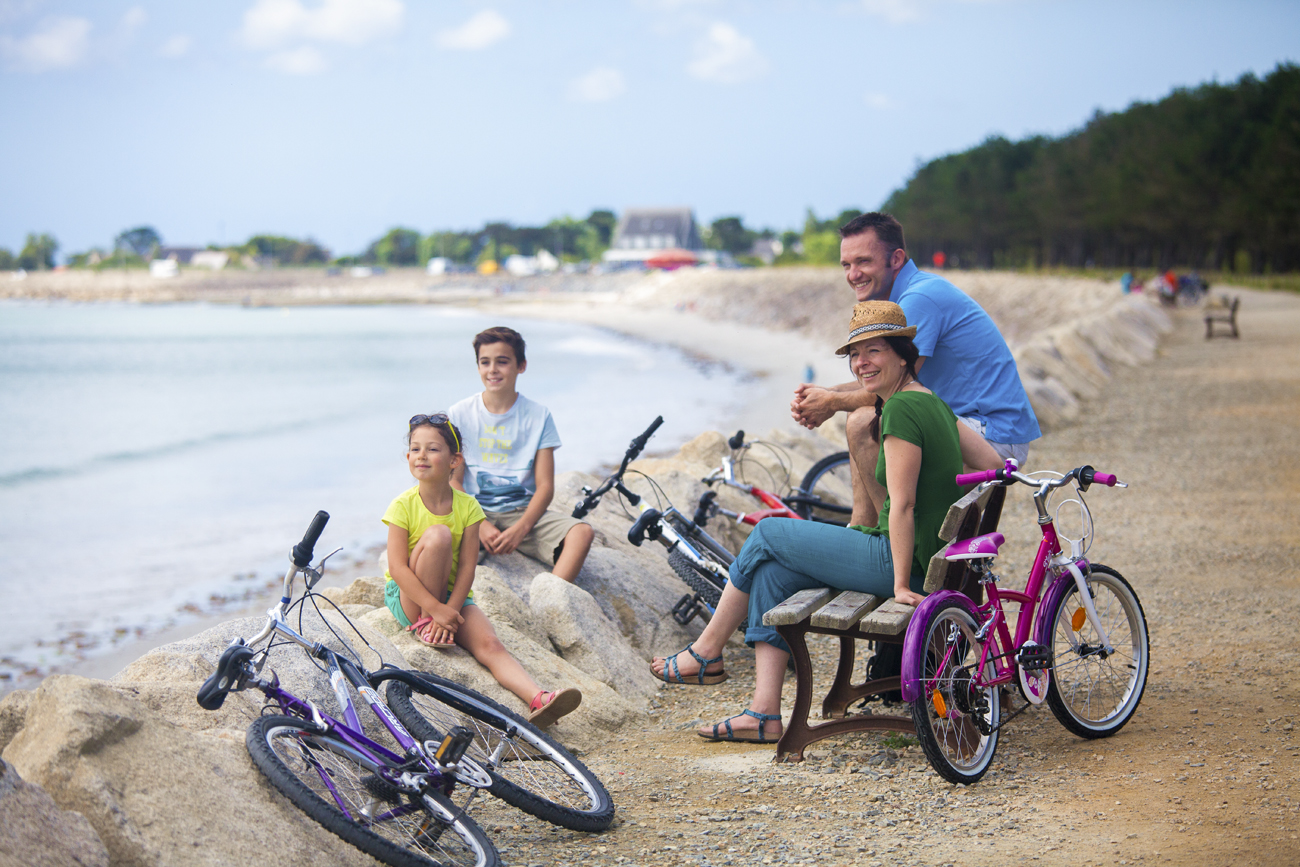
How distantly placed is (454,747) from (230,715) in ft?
3.06

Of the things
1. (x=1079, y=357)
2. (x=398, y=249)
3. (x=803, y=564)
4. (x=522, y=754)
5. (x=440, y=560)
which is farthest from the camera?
(x=398, y=249)

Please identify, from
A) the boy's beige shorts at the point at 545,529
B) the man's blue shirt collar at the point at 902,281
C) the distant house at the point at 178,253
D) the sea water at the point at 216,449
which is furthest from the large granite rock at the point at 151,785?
the distant house at the point at 178,253

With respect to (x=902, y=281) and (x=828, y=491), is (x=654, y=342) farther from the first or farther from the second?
(x=902, y=281)

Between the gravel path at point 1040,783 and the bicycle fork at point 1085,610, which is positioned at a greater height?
the bicycle fork at point 1085,610

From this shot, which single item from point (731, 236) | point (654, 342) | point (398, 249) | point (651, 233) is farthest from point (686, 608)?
point (398, 249)

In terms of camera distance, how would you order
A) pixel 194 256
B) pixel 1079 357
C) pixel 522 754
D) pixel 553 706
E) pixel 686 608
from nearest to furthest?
pixel 522 754
pixel 553 706
pixel 686 608
pixel 1079 357
pixel 194 256

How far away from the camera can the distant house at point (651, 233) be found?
12750cm

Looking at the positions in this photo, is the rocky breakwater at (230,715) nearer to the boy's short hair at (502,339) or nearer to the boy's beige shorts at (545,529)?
the boy's beige shorts at (545,529)

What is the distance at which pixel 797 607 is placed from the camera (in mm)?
3922

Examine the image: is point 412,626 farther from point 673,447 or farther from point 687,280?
point 687,280

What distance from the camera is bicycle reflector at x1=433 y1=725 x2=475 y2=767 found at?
10.1ft

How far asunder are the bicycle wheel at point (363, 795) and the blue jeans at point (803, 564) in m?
1.53

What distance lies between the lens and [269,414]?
90.1ft

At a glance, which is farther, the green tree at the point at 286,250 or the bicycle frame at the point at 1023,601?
the green tree at the point at 286,250
